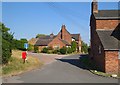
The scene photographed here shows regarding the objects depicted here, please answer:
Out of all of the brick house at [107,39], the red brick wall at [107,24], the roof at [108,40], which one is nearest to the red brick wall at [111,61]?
the brick house at [107,39]

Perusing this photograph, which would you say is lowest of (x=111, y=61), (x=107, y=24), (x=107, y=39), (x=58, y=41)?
(x=111, y=61)

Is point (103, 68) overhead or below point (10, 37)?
below

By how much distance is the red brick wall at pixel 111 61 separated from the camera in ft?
79.6

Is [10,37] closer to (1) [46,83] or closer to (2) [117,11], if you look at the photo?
(1) [46,83]

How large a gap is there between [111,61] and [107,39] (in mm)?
3106

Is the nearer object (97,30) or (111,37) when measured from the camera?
(111,37)

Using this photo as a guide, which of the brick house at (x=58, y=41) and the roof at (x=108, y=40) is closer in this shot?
the roof at (x=108, y=40)

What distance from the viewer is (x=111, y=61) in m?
24.4

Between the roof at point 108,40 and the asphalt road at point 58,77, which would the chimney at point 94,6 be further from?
the asphalt road at point 58,77

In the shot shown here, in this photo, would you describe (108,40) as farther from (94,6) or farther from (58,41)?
(58,41)

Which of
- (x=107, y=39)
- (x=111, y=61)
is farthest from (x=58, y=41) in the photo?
(x=111, y=61)

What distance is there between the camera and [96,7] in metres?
33.9

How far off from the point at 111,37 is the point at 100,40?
1500 mm

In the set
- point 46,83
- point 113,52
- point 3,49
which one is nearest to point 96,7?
point 113,52
